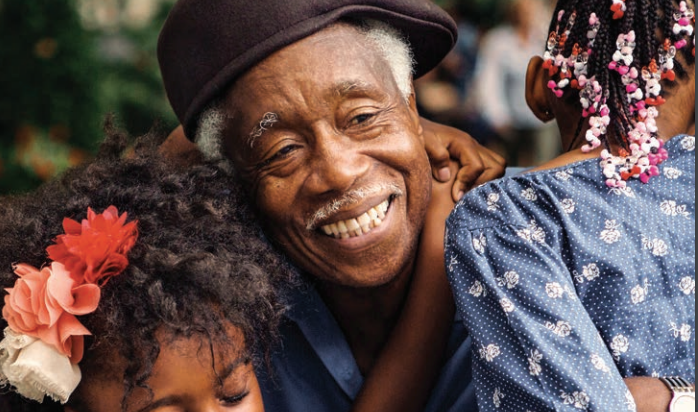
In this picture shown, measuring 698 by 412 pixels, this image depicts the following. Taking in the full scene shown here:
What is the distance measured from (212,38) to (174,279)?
0.75 meters

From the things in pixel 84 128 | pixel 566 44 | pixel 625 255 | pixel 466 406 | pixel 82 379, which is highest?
pixel 566 44

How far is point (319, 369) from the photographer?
3.05 meters

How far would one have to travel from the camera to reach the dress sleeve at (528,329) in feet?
7.17

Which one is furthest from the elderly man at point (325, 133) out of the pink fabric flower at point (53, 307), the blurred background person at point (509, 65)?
the blurred background person at point (509, 65)

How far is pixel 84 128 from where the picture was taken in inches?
202

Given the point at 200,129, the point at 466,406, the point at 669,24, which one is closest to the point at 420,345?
the point at 466,406

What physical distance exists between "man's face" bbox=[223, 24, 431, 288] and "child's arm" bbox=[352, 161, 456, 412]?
2.8 inches

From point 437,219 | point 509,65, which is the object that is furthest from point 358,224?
point 509,65

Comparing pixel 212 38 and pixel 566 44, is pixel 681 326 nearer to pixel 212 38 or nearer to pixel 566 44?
pixel 566 44

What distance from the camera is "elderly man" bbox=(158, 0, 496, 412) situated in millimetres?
2637

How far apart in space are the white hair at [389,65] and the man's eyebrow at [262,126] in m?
0.13

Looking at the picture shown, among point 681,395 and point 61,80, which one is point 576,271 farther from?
Result: point 61,80

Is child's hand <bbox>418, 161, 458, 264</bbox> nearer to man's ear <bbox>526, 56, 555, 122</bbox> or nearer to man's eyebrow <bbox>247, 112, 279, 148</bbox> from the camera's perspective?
man's ear <bbox>526, 56, 555, 122</bbox>

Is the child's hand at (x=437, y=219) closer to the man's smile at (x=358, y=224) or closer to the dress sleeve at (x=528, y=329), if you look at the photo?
the man's smile at (x=358, y=224)
